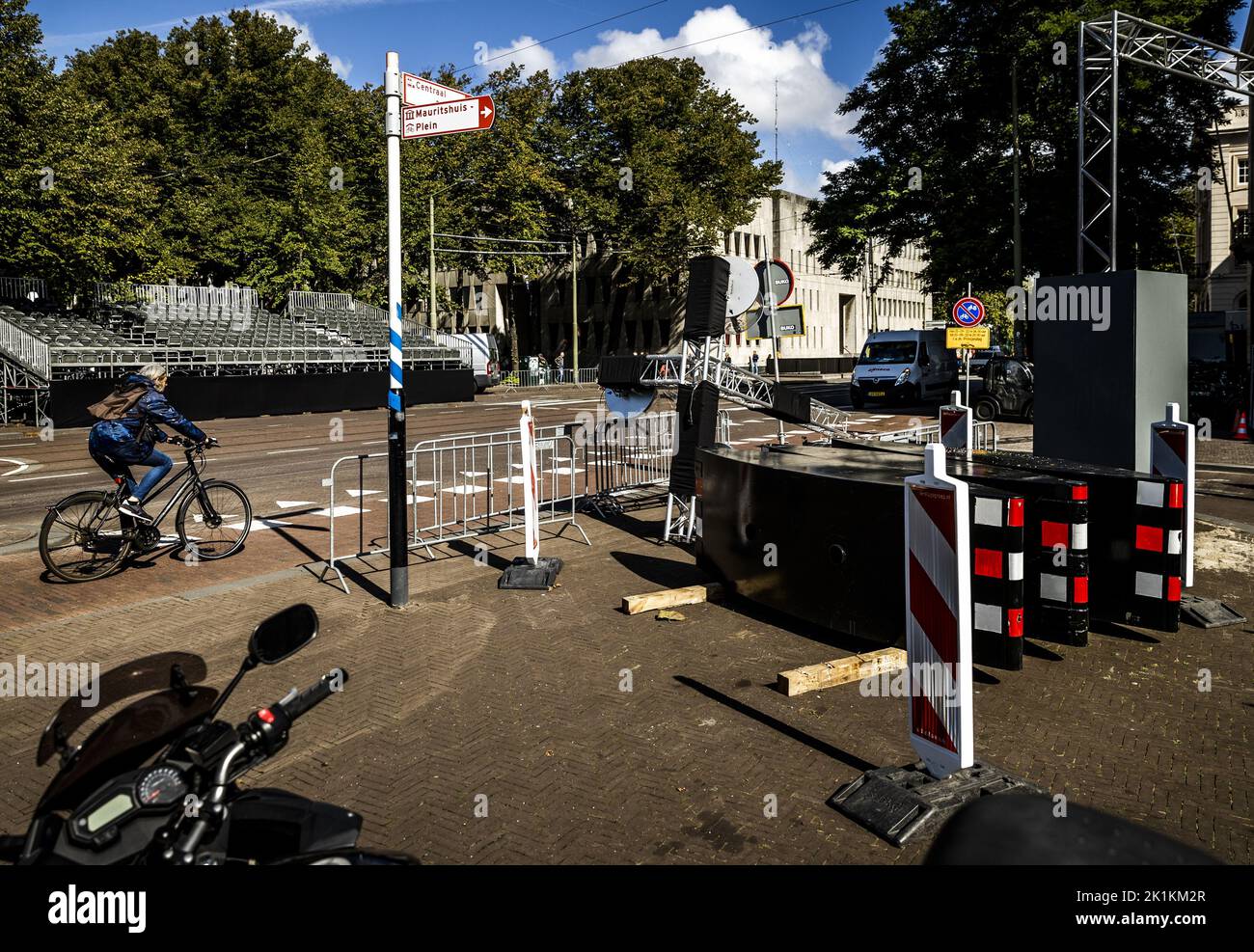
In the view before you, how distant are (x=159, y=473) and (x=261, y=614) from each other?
2383 mm

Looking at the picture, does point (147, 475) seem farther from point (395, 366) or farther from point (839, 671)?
point (839, 671)

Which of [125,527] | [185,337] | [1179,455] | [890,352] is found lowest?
[125,527]

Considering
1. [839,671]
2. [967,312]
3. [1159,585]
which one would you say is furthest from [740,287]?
[967,312]

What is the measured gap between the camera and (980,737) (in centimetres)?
515

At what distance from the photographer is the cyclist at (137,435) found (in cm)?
888

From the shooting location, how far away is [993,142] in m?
32.7

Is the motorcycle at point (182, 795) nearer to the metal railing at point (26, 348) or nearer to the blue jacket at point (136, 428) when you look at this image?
the blue jacket at point (136, 428)

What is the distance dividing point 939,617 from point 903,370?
89.4 ft

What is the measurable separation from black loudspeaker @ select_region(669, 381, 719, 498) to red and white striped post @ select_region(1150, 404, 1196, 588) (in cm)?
389

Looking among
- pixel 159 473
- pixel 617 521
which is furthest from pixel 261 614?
pixel 617 521

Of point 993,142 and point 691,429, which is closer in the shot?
point 691,429

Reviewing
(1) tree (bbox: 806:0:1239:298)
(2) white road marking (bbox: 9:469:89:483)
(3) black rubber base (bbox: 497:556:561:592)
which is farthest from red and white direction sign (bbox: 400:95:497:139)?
(1) tree (bbox: 806:0:1239:298)

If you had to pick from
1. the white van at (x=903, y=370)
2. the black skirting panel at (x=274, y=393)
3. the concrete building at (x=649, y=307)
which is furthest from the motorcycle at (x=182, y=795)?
the concrete building at (x=649, y=307)

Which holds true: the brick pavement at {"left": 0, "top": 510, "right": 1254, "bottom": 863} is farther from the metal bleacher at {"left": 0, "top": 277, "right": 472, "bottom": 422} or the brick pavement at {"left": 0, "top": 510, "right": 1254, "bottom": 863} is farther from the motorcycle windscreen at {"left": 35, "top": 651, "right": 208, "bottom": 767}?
the metal bleacher at {"left": 0, "top": 277, "right": 472, "bottom": 422}
